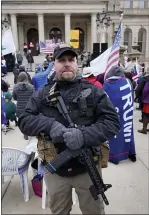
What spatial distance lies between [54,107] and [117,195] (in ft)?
6.53

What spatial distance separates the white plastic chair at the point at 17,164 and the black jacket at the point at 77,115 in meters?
1.27

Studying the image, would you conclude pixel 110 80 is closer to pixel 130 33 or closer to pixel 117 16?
pixel 117 16


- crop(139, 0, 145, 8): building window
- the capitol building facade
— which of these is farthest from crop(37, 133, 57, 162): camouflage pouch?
crop(139, 0, 145, 8): building window

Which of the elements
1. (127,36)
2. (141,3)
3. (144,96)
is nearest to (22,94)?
(144,96)

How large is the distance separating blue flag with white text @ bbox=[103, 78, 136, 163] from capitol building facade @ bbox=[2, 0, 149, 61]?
108ft

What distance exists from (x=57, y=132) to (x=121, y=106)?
2451mm

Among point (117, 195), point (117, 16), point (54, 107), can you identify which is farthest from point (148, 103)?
point (117, 16)

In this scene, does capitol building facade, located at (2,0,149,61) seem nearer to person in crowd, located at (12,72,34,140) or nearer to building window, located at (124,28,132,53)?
building window, located at (124,28,132,53)

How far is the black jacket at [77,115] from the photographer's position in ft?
6.39

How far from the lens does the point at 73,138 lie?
182 centimetres

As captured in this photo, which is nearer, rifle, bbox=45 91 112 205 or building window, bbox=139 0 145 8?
Answer: rifle, bbox=45 91 112 205

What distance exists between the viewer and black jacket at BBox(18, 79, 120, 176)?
76.7 inches

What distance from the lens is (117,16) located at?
3847 centimetres

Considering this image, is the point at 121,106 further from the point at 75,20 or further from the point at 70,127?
the point at 75,20
